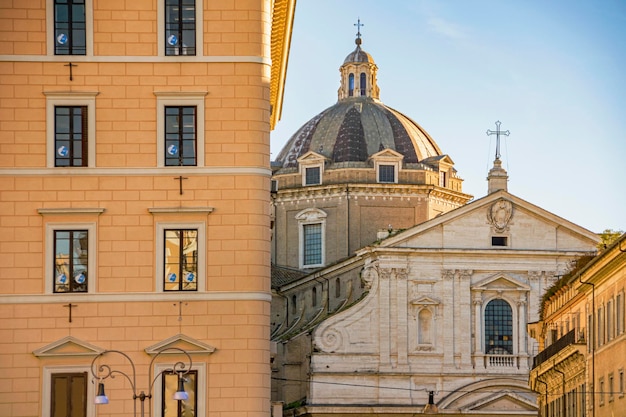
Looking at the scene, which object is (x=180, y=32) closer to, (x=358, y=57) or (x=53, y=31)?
(x=53, y=31)

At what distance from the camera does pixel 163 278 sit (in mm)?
44719

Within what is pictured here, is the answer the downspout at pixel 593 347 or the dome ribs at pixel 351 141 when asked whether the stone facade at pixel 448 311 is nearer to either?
the dome ribs at pixel 351 141

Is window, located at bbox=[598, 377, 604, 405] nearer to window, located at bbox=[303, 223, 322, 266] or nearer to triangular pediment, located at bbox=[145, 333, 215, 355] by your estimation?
triangular pediment, located at bbox=[145, 333, 215, 355]

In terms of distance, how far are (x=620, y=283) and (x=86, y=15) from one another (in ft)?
58.7

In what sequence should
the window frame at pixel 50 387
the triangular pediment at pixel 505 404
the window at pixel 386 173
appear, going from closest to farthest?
the window frame at pixel 50 387 → the triangular pediment at pixel 505 404 → the window at pixel 386 173

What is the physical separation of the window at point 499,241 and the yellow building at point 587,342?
32.3 meters

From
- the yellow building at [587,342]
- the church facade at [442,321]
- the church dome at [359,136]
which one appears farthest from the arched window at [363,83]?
the yellow building at [587,342]

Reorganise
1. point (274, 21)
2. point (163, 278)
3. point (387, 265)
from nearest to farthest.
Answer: point (163, 278) → point (274, 21) → point (387, 265)

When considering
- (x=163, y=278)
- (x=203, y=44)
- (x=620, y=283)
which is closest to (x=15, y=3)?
(x=203, y=44)

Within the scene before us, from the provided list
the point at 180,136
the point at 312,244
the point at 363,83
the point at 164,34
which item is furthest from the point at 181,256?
the point at 363,83

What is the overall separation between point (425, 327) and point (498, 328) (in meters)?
4.13

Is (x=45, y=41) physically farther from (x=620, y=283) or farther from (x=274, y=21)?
(x=620, y=283)

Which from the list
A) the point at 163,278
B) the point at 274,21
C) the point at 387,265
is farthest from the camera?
the point at 387,265

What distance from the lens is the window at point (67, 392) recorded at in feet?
146
